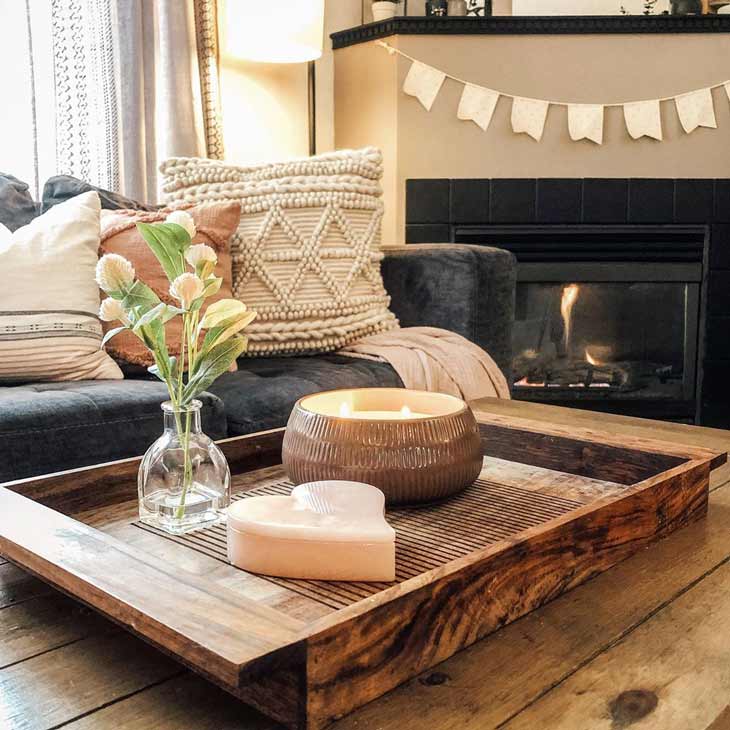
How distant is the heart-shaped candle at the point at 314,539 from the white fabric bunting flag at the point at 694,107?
9.77 feet

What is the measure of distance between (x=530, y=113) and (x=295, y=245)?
1.55m

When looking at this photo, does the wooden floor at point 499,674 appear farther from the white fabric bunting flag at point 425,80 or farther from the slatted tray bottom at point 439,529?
the white fabric bunting flag at point 425,80

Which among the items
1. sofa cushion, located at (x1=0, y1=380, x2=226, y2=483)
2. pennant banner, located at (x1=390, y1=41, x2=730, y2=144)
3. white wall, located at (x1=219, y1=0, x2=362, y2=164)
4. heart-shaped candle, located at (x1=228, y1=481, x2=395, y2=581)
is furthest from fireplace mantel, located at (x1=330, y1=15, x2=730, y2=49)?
heart-shaped candle, located at (x1=228, y1=481, x2=395, y2=581)

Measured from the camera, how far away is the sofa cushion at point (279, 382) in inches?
68.4

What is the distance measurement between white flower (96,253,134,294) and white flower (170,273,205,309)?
4 cm

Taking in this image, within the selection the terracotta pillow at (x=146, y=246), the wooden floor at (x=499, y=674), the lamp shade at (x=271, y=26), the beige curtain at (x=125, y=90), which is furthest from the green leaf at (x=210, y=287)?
the lamp shade at (x=271, y=26)

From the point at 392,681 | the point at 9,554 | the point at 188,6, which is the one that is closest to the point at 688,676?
the point at 392,681

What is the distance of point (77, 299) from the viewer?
174 centimetres

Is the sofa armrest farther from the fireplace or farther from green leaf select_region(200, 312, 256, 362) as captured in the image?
green leaf select_region(200, 312, 256, 362)

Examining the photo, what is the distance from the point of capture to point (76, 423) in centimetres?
147

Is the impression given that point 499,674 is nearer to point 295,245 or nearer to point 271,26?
point 295,245

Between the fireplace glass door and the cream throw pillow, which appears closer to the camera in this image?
the cream throw pillow

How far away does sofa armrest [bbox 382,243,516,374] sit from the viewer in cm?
227

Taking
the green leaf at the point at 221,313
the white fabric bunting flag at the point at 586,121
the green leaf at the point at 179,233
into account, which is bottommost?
the green leaf at the point at 221,313
